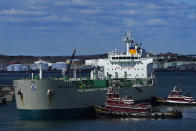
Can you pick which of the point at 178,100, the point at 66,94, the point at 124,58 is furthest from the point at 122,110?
the point at 124,58

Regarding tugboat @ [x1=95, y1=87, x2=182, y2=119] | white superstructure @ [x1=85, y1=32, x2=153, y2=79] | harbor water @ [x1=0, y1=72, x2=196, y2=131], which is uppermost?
white superstructure @ [x1=85, y1=32, x2=153, y2=79]

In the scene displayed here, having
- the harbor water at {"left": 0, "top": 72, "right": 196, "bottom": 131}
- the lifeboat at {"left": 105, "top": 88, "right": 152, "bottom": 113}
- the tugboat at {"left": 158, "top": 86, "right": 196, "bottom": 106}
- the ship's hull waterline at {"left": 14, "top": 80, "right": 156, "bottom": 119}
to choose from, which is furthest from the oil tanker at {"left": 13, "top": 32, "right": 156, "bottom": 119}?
the tugboat at {"left": 158, "top": 86, "right": 196, "bottom": 106}

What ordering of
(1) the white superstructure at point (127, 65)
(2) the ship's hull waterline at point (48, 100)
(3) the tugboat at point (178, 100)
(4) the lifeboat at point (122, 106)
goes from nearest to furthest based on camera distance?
(2) the ship's hull waterline at point (48, 100) < (4) the lifeboat at point (122, 106) < (3) the tugboat at point (178, 100) < (1) the white superstructure at point (127, 65)

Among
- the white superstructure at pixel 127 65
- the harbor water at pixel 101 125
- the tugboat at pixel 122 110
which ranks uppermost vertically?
the white superstructure at pixel 127 65

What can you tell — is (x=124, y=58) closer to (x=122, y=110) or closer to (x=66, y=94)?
(x=122, y=110)

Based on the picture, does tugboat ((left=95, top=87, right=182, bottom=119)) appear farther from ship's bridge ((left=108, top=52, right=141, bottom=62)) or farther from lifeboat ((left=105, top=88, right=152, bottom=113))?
ship's bridge ((left=108, top=52, right=141, bottom=62))

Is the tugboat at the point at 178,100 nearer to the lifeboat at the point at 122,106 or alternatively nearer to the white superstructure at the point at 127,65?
the white superstructure at the point at 127,65

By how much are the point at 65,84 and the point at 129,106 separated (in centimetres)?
545

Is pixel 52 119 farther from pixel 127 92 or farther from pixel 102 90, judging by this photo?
pixel 127 92

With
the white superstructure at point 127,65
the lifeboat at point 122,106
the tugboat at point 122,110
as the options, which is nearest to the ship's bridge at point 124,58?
the white superstructure at point 127,65

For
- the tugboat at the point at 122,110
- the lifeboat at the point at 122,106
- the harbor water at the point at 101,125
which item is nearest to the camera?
the harbor water at the point at 101,125

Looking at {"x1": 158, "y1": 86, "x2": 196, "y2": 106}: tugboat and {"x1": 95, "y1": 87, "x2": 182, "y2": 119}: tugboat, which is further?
{"x1": 158, "y1": 86, "x2": 196, "y2": 106}: tugboat

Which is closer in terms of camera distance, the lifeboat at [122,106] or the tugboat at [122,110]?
the tugboat at [122,110]

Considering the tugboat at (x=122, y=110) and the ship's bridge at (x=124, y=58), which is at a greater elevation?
the ship's bridge at (x=124, y=58)
